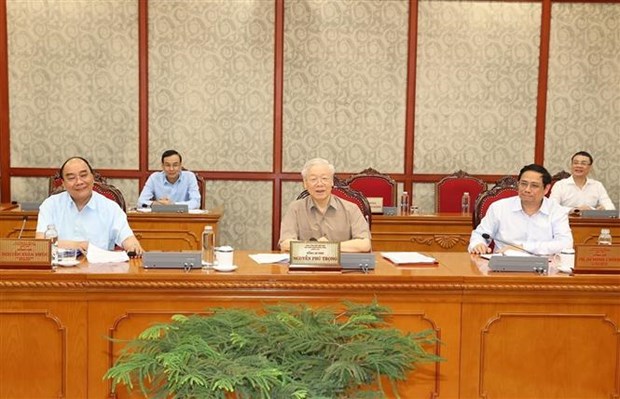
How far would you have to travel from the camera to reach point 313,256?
9.07 ft

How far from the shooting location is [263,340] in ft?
6.31

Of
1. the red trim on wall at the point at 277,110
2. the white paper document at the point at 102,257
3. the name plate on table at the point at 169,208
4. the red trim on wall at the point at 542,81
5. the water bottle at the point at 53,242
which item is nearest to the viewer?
the water bottle at the point at 53,242

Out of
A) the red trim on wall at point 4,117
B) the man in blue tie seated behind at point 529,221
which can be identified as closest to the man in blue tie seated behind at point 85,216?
the man in blue tie seated behind at point 529,221

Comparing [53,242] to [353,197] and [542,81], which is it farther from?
[542,81]

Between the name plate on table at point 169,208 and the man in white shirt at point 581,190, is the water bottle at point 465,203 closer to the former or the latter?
the man in white shirt at point 581,190

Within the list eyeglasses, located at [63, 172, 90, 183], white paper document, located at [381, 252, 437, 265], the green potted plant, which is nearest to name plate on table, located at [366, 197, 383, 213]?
white paper document, located at [381, 252, 437, 265]

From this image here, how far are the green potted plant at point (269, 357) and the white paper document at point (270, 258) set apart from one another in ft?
2.85

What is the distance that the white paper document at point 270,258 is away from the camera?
9.82ft

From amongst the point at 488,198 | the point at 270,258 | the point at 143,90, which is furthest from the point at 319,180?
the point at 143,90

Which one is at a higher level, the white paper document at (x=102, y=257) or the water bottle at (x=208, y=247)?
the water bottle at (x=208, y=247)

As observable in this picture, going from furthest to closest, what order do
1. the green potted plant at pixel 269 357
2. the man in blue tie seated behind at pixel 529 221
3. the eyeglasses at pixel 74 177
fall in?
the man in blue tie seated behind at pixel 529 221
the eyeglasses at pixel 74 177
the green potted plant at pixel 269 357

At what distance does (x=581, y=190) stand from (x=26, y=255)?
200 inches

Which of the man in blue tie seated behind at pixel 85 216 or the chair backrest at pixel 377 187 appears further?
the chair backrest at pixel 377 187

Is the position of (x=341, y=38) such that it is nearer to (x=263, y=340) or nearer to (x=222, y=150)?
(x=222, y=150)
